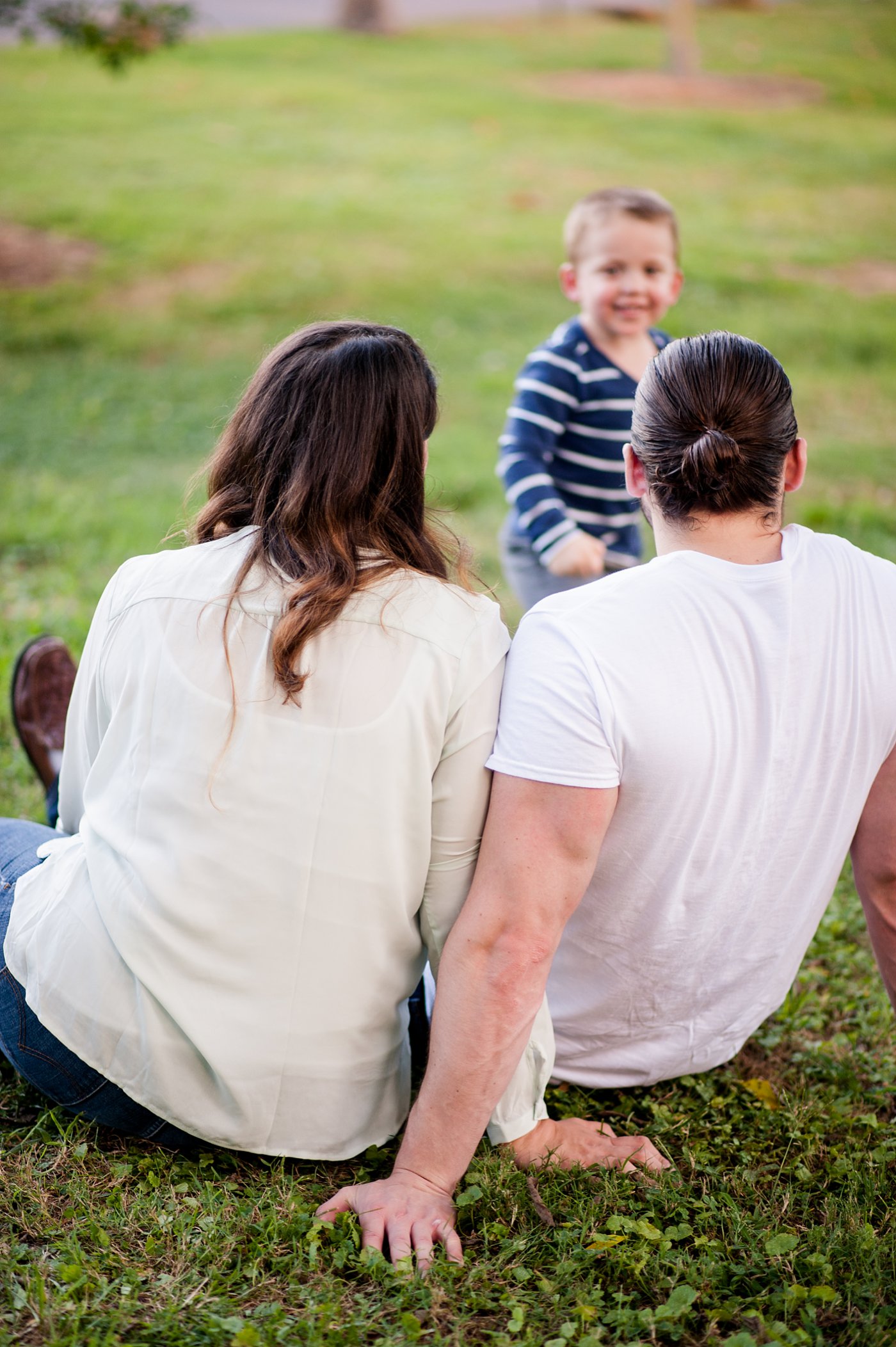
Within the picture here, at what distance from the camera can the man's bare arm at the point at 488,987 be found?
5.87 ft

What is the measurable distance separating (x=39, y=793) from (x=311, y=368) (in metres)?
1.99

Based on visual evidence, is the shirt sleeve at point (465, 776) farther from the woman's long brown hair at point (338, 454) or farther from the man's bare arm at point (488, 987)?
the woman's long brown hair at point (338, 454)

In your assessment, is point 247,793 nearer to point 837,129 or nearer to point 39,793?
point 39,793

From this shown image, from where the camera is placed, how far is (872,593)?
187 centimetres

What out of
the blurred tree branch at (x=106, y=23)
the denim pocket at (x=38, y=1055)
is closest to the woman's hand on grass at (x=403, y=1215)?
the denim pocket at (x=38, y=1055)

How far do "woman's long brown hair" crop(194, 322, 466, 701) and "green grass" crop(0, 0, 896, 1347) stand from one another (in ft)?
1.38

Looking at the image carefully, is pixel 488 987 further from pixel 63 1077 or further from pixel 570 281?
pixel 570 281

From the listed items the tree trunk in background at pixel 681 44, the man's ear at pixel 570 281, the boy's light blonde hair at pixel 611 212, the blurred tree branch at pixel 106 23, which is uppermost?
the tree trunk in background at pixel 681 44

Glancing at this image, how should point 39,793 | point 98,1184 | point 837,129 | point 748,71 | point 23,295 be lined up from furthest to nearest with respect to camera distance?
point 748,71 → point 837,129 → point 23,295 → point 39,793 → point 98,1184

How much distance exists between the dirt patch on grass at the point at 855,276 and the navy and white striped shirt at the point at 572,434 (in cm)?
896

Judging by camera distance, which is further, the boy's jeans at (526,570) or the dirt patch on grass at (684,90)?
the dirt patch on grass at (684,90)

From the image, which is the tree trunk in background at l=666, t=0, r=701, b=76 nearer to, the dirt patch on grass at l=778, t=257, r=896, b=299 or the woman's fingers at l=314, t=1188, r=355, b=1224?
the dirt patch on grass at l=778, t=257, r=896, b=299

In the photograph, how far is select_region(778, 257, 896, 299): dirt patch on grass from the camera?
39.1 ft

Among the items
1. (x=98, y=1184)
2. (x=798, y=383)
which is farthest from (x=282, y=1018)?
(x=798, y=383)
